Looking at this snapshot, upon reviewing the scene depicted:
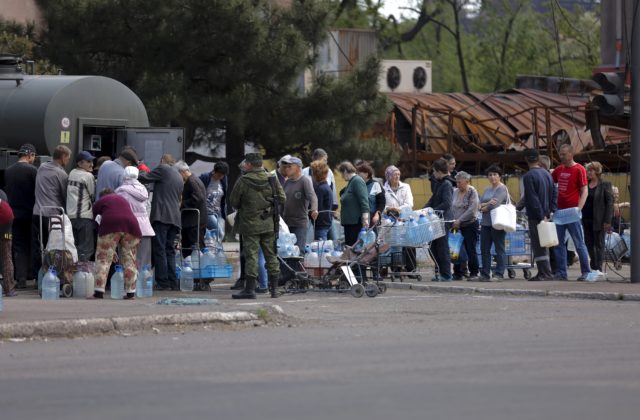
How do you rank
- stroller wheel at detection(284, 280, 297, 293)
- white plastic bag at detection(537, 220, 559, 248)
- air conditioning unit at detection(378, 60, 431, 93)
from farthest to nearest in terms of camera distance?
air conditioning unit at detection(378, 60, 431, 93), white plastic bag at detection(537, 220, 559, 248), stroller wheel at detection(284, 280, 297, 293)

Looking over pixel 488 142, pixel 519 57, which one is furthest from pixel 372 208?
pixel 519 57

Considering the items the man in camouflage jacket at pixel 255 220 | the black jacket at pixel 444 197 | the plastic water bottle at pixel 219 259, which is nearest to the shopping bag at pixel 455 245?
the black jacket at pixel 444 197

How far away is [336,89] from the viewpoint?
29922 millimetres

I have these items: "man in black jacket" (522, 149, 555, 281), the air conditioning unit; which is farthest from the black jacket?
the air conditioning unit

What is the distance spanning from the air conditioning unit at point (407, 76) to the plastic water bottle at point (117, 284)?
2750 centimetres

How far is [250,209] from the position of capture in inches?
624

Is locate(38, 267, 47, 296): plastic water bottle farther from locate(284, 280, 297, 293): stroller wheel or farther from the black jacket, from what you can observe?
the black jacket

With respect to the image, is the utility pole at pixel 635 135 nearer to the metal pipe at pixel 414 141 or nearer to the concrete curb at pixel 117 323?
the concrete curb at pixel 117 323

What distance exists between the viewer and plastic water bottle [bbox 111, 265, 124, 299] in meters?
16.1

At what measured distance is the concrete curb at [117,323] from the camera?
39.4 feet

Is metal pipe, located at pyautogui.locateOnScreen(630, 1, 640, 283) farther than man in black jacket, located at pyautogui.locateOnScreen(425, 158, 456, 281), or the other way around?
man in black jacket, located at pyautogui.locateOnScreen(425, 158, 456, 281)

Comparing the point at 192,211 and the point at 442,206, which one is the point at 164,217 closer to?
the point at 192,211

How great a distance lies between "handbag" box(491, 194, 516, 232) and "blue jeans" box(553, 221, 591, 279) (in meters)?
0.66

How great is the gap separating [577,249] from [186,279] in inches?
217
